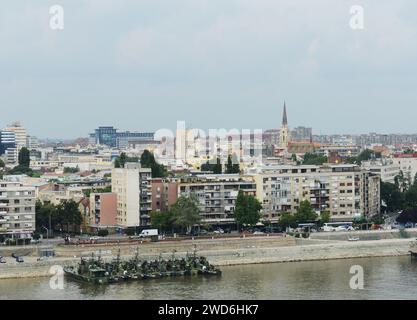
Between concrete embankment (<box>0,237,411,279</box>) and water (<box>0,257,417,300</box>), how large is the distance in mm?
677

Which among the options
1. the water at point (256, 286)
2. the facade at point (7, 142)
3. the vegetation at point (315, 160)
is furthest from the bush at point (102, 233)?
the facade at point (7, 142)

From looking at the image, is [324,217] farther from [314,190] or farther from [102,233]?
[102,233]

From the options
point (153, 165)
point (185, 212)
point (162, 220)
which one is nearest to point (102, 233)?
point (162, 220)

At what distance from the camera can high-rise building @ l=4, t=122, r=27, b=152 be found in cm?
6169

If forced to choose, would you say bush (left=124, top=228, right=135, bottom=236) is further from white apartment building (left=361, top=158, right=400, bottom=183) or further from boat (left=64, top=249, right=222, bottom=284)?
white apartment building (left=361, top=158, right=400, bottom=183)

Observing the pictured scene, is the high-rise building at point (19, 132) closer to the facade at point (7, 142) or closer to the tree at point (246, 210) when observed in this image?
the facade at point (7, 142)

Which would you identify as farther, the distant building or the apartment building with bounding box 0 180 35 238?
the distant building

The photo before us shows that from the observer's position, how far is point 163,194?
21.6 m

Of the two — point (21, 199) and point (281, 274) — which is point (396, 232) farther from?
point (21, 199)

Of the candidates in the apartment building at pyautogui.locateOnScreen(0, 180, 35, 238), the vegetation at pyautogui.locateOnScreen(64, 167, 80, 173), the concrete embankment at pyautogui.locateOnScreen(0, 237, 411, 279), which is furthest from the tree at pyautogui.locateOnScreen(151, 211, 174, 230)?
the vegetation at pyautogui.locateOnScreen(64, 167, 80, 173)

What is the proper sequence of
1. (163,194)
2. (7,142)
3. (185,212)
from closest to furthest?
1. (185,212)
2. (163,194)
3. (7,142)

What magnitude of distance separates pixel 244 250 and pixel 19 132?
46.7 metres

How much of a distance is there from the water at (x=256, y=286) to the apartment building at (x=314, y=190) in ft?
18.8

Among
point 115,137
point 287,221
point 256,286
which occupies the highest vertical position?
point 115,137
